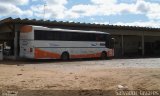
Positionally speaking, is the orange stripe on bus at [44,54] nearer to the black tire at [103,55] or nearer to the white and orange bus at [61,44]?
the white and orange bus at [61,44]

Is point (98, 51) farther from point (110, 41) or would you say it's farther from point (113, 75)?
point (113, 75)

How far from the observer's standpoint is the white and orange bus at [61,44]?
31016 millimetres

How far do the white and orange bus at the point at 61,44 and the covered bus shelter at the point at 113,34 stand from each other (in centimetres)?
163

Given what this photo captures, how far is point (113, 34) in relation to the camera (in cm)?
4456

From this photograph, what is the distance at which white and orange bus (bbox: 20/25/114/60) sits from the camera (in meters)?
31.0

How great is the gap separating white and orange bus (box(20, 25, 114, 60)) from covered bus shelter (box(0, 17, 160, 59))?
163 centimetres

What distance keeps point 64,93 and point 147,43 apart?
43648 millimetres

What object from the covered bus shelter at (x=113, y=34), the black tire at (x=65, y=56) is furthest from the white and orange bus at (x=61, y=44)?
the covered bus shelter at (x=113, y=34)

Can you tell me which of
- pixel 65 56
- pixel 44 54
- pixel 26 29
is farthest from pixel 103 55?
pixel 26 29

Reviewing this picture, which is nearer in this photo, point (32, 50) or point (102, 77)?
point (102, 77)

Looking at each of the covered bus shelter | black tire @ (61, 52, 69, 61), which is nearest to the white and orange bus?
black tire @ (61, 52, 69, 61)

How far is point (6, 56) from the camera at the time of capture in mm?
34812

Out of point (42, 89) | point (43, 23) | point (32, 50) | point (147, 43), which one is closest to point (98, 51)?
point (43, 23)

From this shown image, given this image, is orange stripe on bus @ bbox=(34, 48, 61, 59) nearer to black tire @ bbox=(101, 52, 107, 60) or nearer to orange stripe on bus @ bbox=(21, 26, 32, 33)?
orange stripe on bus @ bbox=(21, 26, 32, 33)
